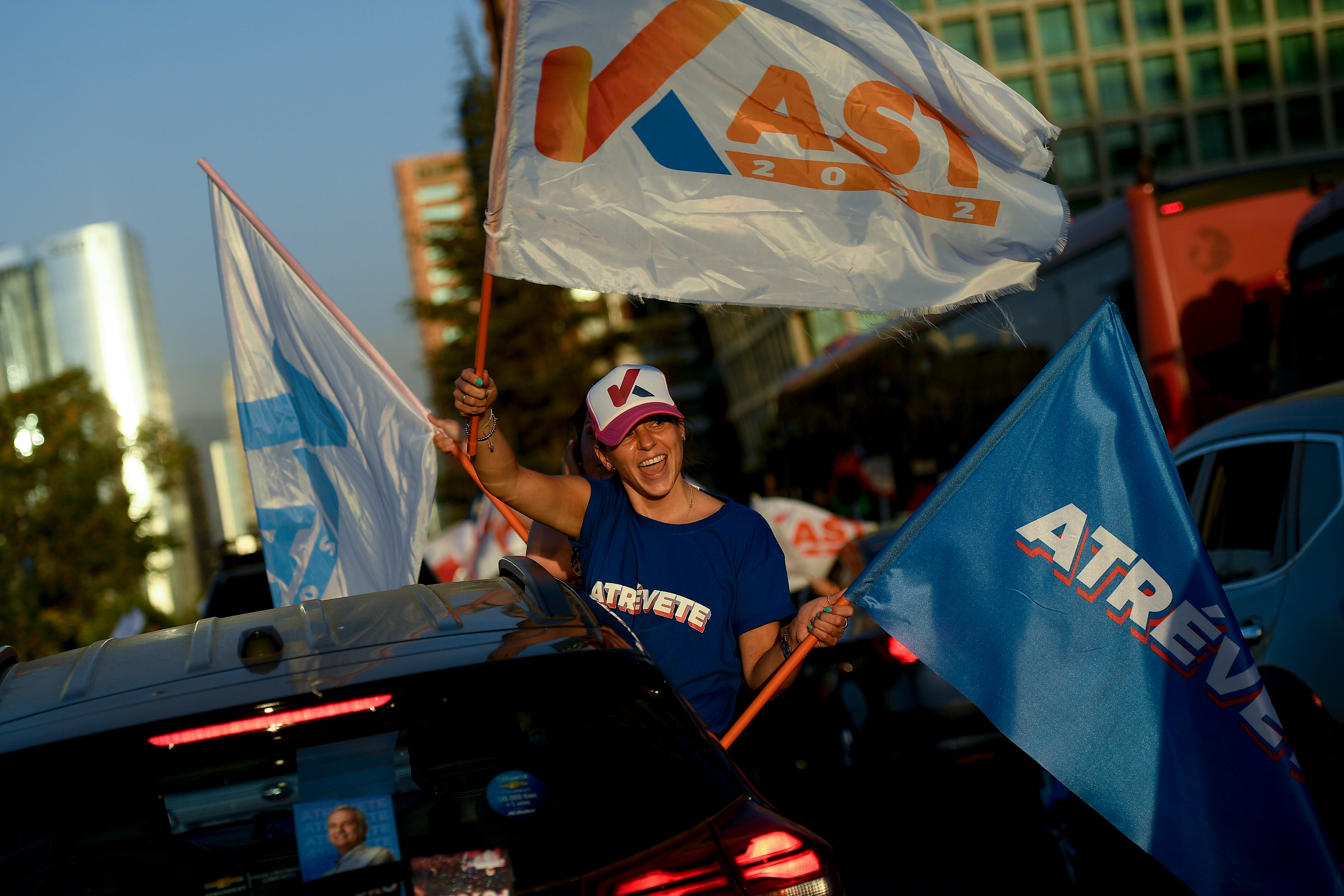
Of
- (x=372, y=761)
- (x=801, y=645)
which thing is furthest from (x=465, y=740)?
(x=801, y=645)

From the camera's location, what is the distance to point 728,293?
13.9 ft

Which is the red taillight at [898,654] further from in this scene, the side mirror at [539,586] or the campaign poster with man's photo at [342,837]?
the campaign poster with man's photo at [342,837]

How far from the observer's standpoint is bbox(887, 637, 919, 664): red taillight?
6.54m

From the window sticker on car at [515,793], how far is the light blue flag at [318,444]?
2425 mm

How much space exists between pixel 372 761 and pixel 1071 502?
6.39ft

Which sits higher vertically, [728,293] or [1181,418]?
[728,293]

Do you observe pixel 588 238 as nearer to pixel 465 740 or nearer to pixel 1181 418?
pixel 465 740

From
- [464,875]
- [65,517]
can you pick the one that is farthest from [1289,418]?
[65,517]

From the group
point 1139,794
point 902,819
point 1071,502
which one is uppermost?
point 1071,502

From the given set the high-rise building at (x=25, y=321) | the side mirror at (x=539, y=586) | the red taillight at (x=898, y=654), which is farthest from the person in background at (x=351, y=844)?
the high-rise building at (x=25, y=321)

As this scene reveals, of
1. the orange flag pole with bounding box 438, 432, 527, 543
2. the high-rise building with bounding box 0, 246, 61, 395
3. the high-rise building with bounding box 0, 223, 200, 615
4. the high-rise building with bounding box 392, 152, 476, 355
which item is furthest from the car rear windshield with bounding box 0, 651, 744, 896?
the high-rise building with bounding box 392, 152, 476, 355

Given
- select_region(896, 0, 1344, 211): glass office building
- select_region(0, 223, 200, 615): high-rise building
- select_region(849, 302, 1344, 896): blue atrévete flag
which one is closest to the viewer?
select_region(849, 302, 1344, 896): blue atrévete flag

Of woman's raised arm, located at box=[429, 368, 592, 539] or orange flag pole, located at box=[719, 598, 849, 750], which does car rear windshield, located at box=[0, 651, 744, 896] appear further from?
woman's raised arm, located at box=[429, 368, 592, 539]

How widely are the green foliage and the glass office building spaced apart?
35.4 metres
